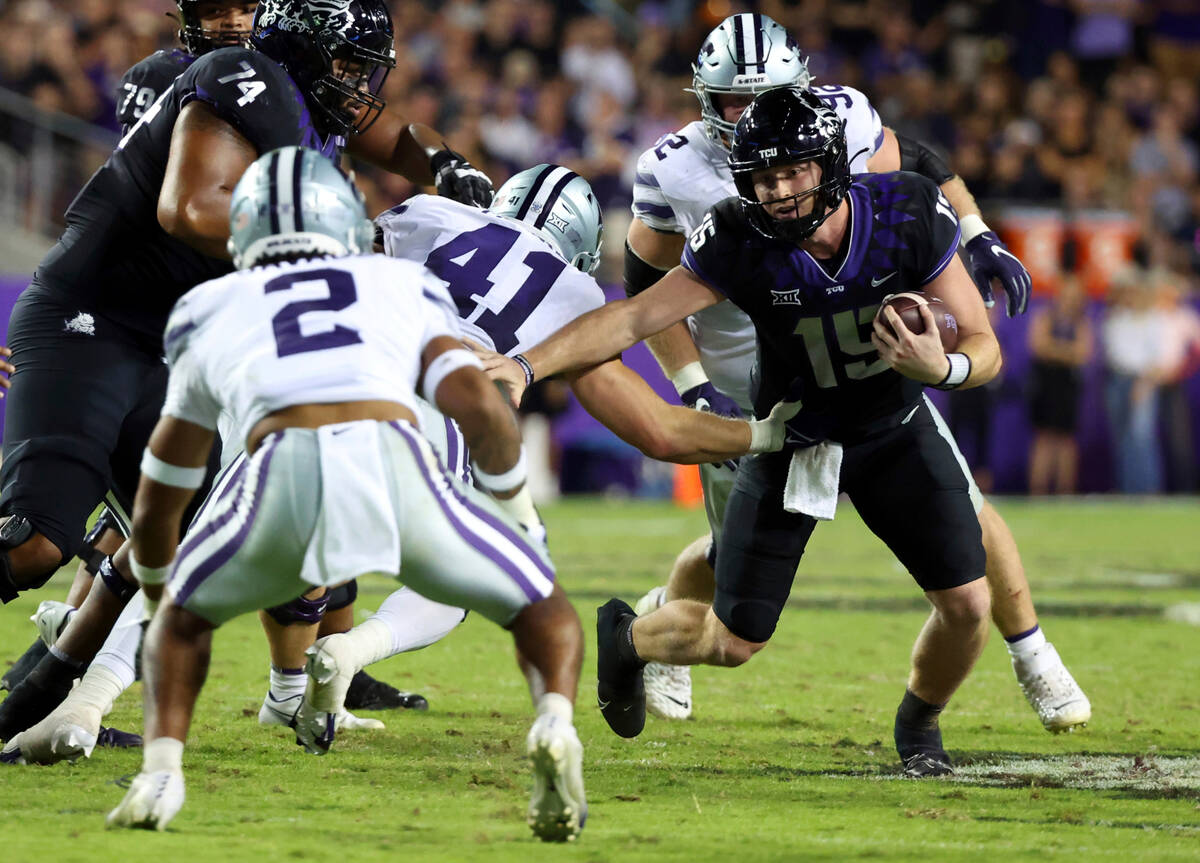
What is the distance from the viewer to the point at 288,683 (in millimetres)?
4242

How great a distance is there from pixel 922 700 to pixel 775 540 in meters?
0.55

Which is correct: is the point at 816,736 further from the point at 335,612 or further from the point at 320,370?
the point at 320,370

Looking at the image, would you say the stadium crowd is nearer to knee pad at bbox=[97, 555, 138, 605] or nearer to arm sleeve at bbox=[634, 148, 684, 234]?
arm sleeve at bbox=[634, 148, 684, 234]

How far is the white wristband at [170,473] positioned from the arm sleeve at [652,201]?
8.00 ft

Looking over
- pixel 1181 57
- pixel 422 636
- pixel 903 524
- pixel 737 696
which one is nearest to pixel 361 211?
pixel 422 636

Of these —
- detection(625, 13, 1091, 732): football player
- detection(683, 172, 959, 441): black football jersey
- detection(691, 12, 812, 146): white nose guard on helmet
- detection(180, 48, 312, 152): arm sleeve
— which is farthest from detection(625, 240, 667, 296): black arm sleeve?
detection(180, 48, 312, 152): arm sleeve

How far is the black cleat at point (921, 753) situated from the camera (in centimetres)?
406

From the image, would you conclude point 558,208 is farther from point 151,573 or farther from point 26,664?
point 26,664

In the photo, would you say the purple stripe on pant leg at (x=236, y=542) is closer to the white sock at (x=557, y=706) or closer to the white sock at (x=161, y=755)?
the white sock at (x=161, y=755)

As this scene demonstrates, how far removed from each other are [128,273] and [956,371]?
210cm

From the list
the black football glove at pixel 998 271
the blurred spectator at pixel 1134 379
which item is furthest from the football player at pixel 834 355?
the blurred spectator at pixel 1134 379

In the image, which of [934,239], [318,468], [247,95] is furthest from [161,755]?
[934,239]

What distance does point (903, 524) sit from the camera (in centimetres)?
413

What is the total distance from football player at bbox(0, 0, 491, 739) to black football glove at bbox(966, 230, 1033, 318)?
5.95 feet
